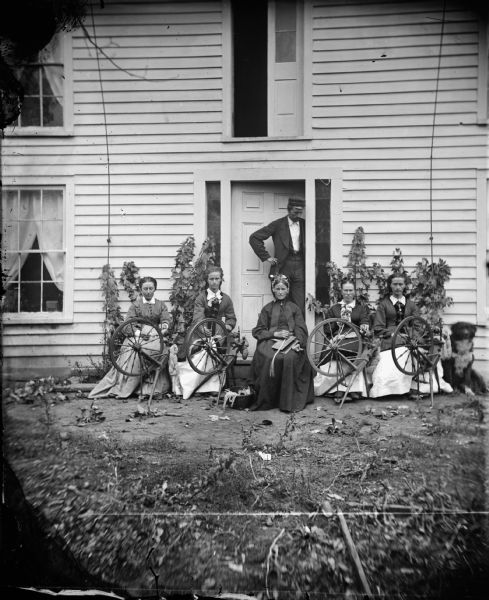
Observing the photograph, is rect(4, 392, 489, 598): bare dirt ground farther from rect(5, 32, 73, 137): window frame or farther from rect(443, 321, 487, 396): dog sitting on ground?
rect(5, 32, 73, 137): window frame

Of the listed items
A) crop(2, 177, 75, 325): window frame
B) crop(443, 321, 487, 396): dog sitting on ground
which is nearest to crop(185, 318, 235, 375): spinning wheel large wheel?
crop(2, 177, 75, 325): window frame

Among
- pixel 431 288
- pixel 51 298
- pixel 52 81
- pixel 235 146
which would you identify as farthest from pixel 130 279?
pixel 431 288

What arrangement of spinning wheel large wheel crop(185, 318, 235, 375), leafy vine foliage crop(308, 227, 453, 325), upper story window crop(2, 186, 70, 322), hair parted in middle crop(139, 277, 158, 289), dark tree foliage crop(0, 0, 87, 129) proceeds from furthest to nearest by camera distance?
hair parted in middle crop(139, 277, 158, 289)
spinning wheel large wheel crop(185, 318, 235, 375)
leafy vine foliage crop(308, 227, 453, 325)
upper story window crop(2, 186, 70, 322)
dark tree foliage crop(0, 0, 87, 129)

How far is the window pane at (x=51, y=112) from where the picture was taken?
11.3 ft

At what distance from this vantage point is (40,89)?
339cm

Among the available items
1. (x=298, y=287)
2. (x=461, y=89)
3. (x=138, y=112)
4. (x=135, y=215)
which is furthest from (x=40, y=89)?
(x=461, y=89)

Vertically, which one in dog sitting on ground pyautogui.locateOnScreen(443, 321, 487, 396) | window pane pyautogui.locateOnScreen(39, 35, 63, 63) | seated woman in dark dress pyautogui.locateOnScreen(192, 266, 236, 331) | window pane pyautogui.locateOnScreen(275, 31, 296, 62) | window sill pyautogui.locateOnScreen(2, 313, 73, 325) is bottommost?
dog sitting on ground pyautogui.locateOnScreen(443, 321, 487, 396)

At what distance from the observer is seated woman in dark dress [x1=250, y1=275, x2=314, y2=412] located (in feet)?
11.8

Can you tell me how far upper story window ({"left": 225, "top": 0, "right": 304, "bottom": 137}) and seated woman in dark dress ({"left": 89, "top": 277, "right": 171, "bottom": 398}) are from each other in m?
1.38

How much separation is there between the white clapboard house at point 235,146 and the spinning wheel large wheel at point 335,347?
344mm

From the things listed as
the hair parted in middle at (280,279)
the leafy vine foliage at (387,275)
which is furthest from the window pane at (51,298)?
the leafy vine foliage at (387,275)

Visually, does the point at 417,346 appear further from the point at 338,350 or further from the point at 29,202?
the point at 29,202

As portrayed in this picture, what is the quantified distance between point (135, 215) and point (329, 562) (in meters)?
2.73

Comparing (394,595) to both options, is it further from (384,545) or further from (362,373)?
(362,373)
